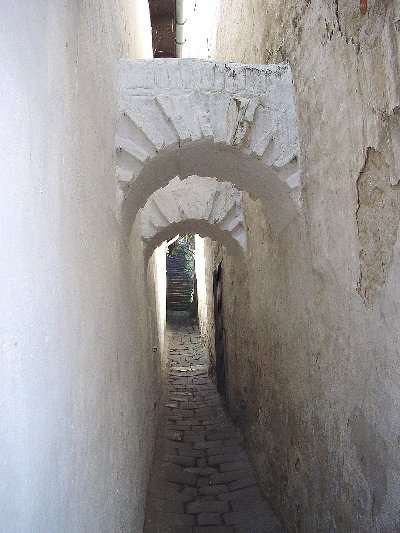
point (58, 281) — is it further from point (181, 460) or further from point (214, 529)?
point (181, 460)

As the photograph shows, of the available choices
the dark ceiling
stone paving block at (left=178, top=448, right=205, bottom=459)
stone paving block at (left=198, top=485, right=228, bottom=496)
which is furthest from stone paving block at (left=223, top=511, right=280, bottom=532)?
the dark ceiling

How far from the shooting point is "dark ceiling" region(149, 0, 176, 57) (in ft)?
24.3

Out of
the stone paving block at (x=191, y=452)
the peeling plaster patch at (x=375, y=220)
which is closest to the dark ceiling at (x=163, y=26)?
the peeling plaster patch at (x=375, y=220)

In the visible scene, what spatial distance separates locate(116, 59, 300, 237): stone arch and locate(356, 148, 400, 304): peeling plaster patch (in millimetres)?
1100

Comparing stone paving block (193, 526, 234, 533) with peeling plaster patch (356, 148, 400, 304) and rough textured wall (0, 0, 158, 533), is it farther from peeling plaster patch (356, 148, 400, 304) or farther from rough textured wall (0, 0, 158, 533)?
peeling plaster patch (356, 148, 400, 304)

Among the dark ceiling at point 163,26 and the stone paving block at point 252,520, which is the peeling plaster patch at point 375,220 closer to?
the stone paving block at point 252,520

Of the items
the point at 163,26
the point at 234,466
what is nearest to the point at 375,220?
the point at 234,466

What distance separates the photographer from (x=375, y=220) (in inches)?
90.2

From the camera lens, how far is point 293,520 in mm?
3789

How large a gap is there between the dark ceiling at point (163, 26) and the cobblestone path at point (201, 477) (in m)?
6.29

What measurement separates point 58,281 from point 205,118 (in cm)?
234

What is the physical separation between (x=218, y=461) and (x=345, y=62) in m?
4.74

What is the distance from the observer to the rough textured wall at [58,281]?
1074 millimetres

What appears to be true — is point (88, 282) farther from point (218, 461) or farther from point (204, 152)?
point (218, 461)
